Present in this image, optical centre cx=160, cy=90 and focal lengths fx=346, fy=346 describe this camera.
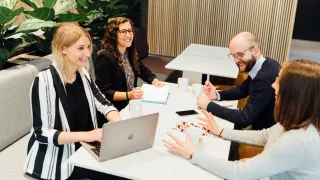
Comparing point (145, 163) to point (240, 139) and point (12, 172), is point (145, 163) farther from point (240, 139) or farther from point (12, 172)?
point (12, 172)

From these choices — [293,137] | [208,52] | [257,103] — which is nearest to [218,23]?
[208,52]

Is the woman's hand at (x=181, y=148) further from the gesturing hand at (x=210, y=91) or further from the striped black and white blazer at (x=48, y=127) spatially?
the gesturing hand at (x=210, y=91)

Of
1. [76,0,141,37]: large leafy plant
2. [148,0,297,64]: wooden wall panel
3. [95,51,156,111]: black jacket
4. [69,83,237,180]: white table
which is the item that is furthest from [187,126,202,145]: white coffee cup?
[148,0,297,64]: wooden wall panel

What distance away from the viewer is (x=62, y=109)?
1885mm

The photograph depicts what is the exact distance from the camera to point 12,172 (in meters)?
2.12

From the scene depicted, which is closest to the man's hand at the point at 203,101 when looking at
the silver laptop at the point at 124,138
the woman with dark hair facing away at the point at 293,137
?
the silver laptop at the point at 124,138

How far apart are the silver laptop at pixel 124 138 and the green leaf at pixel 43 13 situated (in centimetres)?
168

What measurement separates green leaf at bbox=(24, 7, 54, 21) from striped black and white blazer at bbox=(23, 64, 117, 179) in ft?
4.27

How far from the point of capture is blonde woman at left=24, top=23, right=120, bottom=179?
5.93 ft

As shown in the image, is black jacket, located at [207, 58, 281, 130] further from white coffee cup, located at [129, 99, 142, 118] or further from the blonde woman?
the blonde woman

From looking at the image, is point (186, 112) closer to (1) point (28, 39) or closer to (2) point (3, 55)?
(2) point (3, 55)

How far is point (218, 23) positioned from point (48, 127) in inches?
179

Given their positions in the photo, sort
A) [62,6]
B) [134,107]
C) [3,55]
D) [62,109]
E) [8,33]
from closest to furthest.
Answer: [62,109], [134,107], [3,55], [8,33], [62,6]

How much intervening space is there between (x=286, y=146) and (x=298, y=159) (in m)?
0.07
